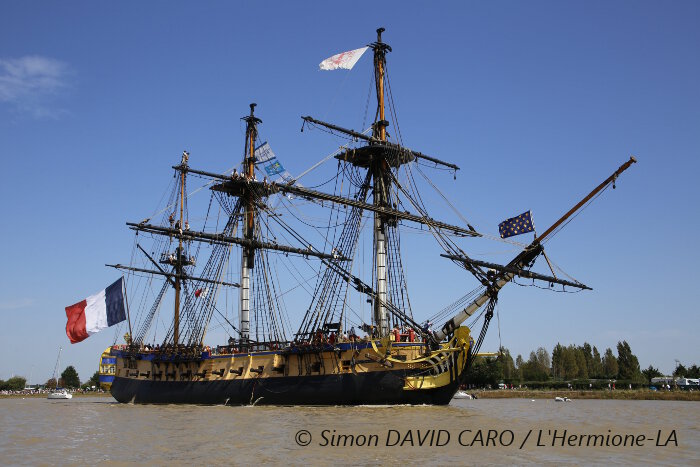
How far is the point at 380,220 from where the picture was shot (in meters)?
41.0

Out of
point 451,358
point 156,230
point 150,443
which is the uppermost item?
point 156,230

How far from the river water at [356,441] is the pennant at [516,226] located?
35.0ft

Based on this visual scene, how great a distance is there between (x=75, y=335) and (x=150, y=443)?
27947 mm

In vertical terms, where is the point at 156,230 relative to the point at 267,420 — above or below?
above

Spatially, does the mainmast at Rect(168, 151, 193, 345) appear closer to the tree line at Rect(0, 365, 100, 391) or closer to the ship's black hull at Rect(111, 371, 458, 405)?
the ship's black hull at Rect(111, 371, 458, 405)

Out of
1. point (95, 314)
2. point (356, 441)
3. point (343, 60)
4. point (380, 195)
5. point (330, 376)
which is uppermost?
point (343, 60)

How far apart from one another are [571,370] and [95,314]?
8257cm

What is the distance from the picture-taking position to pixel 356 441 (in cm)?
1884

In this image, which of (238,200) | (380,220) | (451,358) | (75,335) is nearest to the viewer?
(451,358)

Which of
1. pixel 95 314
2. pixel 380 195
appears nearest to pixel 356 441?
pixel 380 195

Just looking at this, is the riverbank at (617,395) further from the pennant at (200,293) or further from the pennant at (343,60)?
the pennant at (343,60)

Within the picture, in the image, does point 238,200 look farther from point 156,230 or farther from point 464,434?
point 464,434

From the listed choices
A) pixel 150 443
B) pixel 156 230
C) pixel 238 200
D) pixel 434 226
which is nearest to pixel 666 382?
pixel 434 226

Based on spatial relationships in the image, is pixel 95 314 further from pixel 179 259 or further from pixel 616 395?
pixel 616 395
